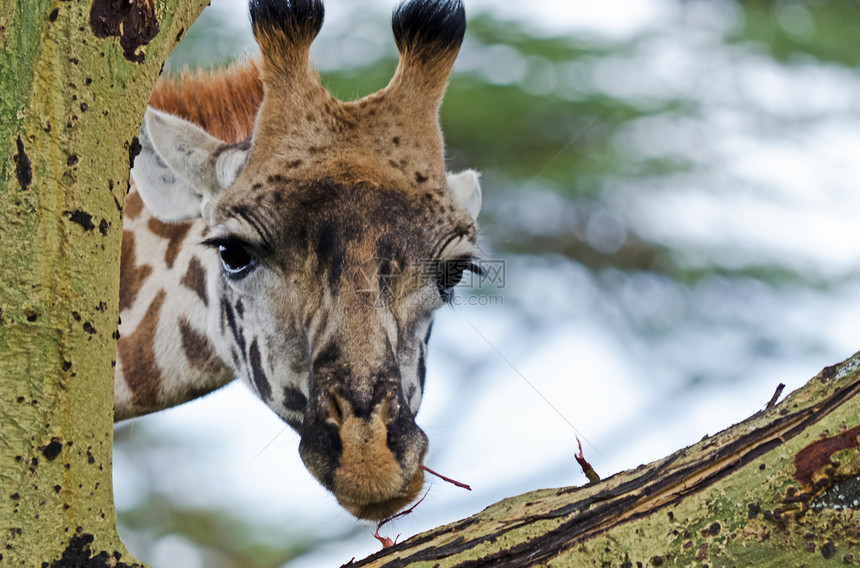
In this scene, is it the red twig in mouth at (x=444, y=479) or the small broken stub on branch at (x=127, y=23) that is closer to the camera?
the small broken stub on branch at (x=127, y=23)

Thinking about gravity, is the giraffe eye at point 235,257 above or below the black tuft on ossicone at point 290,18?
below

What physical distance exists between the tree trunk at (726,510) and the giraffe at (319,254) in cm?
74

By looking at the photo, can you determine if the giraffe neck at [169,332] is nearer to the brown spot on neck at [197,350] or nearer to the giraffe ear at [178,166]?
the brown spot on neck at [197,350]

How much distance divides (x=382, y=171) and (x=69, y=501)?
5.88ft

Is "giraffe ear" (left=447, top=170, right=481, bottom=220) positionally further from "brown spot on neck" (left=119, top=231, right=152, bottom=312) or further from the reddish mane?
"brown spot on neck" (left=119, top=231, right=152, bottom=312)

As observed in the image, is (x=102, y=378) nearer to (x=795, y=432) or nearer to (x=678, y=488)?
(x=678, y=488)

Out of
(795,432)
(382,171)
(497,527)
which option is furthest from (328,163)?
(795,432)

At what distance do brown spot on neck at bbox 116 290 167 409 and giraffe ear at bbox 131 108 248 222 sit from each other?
0.64m

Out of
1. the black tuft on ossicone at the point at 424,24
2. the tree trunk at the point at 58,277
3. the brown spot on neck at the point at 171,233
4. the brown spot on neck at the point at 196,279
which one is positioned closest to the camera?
the tree trunk at the point at 58,277

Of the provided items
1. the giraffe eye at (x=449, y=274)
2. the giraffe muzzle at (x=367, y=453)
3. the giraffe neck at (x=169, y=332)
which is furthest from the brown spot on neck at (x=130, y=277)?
the giraffe muzzle at (x=367, y=453)

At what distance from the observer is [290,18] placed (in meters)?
3.38

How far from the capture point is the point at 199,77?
14.6 ft

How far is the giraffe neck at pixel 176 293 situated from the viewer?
13.0 feet

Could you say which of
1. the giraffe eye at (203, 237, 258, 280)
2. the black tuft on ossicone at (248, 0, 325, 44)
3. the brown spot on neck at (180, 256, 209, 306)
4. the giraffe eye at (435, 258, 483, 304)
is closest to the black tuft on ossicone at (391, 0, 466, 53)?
the black tuft on ossicone at (248, 0, 325, 44)
